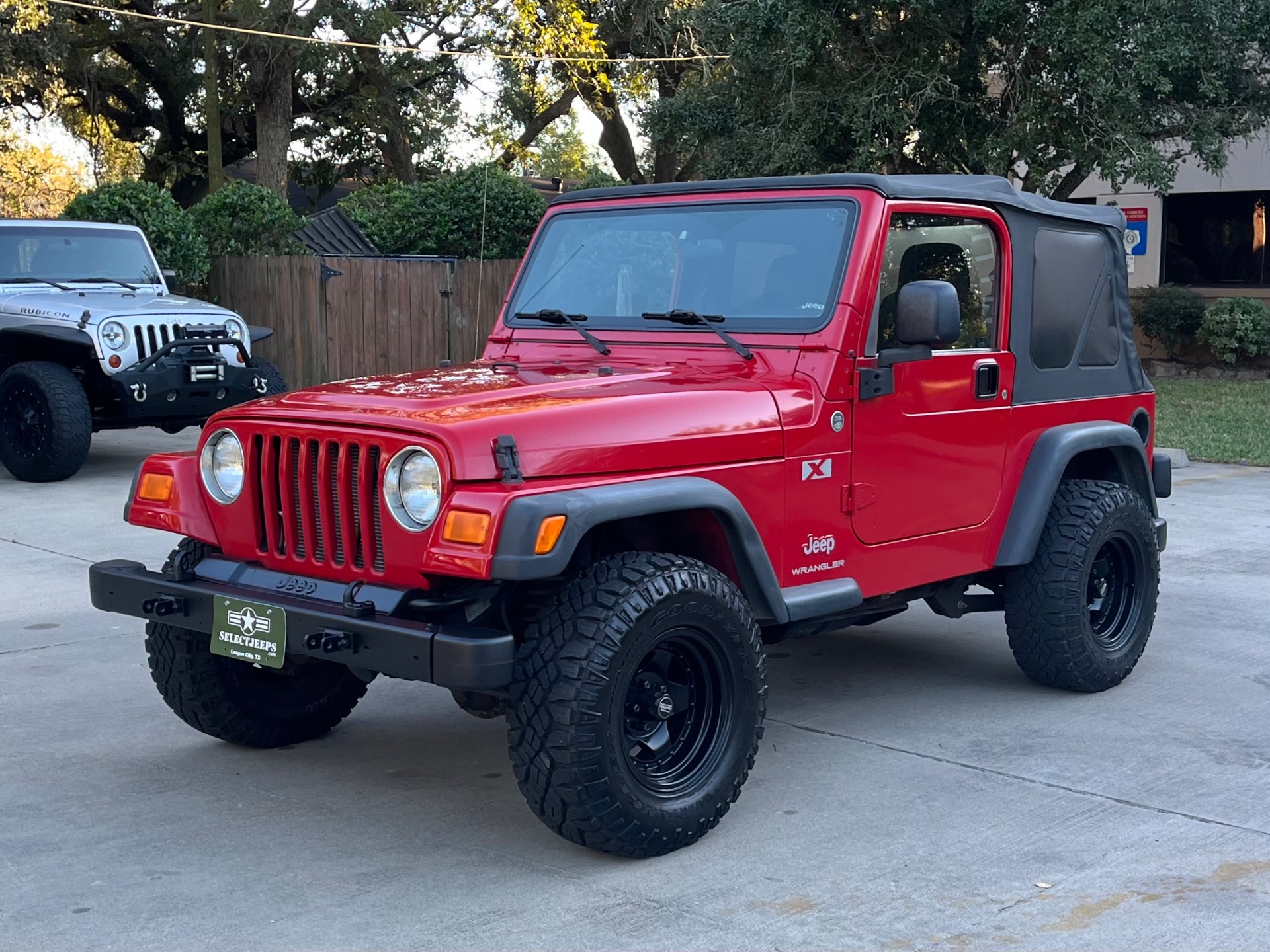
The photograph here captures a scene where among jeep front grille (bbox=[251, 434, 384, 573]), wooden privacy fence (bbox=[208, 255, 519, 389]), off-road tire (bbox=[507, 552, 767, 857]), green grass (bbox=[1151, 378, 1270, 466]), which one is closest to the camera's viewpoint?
off-road tire (bbox=[507, 552, 767, 857])

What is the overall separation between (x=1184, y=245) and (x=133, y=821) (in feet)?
71.4

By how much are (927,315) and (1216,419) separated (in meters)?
12.6

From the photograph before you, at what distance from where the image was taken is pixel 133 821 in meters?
4.36

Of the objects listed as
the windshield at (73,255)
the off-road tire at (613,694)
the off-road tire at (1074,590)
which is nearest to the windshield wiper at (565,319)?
the off-road tire at (613,694)

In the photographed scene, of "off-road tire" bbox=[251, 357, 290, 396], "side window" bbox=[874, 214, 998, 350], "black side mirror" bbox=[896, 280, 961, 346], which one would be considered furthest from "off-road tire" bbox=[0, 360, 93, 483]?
"black side mirror" bbox=[896, 280, 961, 346]

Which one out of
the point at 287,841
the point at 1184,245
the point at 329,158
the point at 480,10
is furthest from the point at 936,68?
the point at 329,158

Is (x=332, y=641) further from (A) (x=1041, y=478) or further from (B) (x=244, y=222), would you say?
(B) (x=244, y=222)

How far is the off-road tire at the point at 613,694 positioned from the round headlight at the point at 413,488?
0.42 metres

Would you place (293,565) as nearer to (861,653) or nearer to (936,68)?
(861,653)

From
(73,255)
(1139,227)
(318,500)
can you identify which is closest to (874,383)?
(318,500)

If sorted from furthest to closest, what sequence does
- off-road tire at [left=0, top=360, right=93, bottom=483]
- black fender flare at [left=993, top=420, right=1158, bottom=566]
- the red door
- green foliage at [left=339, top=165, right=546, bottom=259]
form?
green foliage at [left=339, top=165, right=546, bottom=259], off-road tire at [left=0, top=360, right=93, bottom=483], black fender flare at [left=993, top=420, right=1158, bottom=566], the red door

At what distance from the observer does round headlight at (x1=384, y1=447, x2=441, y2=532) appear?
387cm

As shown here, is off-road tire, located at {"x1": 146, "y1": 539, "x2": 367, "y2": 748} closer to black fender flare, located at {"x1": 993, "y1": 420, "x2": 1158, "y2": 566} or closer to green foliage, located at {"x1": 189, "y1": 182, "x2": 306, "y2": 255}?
black fender flare, located at {"x1": 993, "y1": 420, "x2": 1158, "y2": 566}

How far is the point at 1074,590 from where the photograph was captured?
5.47m
